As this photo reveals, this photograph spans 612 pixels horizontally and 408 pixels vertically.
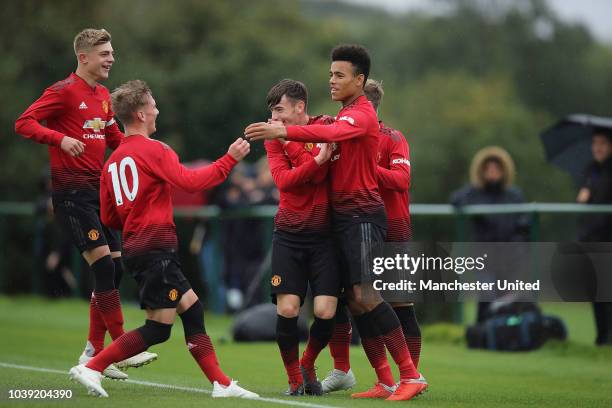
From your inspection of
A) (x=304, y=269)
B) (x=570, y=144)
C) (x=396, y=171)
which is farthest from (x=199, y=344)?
(x=570, y=144)

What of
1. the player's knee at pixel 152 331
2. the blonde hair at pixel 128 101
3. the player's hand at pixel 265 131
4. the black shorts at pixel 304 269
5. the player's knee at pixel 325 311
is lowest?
the player's knee at pixel 152 331

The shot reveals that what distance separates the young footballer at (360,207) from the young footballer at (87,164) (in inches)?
78.7

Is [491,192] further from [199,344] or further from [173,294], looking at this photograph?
[173,294]

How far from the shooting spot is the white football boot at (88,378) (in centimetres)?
856

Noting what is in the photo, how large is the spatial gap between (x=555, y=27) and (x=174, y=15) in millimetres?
27045

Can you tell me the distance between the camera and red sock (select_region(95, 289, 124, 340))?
989 cm

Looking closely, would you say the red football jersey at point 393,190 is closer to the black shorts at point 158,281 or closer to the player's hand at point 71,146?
the black shorts at point 158,281

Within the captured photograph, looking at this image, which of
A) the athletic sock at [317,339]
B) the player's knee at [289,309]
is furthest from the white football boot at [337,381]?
the player's knee at [289,309]

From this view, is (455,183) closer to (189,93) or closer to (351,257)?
(189,93)

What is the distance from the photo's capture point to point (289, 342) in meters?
9.12

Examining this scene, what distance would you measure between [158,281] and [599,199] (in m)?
6.93

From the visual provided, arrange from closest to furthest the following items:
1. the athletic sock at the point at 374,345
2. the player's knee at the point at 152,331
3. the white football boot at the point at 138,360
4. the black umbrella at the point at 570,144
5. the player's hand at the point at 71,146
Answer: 1. the player's knee at the point at 152,331
2. the athletic sock at the point at 374,345
3. the white football boot at the point at 138,360
4. the player's hand at the point at 71,146
5. the black umbrella at the point at 570,144

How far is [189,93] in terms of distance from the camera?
101 ft

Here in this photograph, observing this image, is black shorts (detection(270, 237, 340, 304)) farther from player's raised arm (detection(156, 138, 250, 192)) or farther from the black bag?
the black bag
